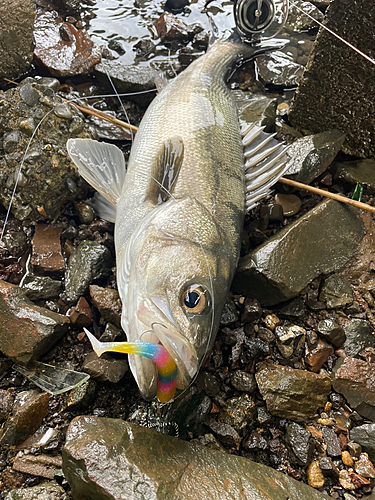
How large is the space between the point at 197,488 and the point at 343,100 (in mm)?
3883

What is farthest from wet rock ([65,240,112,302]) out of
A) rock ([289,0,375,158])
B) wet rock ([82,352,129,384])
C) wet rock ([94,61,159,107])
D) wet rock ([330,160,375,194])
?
rock ([289,0,375,158])

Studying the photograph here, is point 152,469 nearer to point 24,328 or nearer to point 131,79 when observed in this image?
point 24,328

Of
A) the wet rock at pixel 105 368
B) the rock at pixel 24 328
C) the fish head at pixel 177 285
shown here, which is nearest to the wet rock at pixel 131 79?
the fish head at pixel 177 285

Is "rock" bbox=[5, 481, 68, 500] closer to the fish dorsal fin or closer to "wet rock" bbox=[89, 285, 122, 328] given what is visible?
"wet rock" bbox=[89, 285, 122, 328]

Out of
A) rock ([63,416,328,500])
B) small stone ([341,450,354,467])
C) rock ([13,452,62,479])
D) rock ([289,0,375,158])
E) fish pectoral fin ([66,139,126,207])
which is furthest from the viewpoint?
rock ([289,0,375,158])

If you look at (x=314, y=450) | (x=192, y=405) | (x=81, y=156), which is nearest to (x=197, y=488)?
(x=192, y=405)

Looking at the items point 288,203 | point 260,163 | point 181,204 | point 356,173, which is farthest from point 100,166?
point 356,173

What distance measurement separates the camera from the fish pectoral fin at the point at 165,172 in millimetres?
2928

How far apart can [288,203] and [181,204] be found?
163cm

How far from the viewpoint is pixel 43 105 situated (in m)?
3.69

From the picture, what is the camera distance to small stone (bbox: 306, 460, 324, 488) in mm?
2533

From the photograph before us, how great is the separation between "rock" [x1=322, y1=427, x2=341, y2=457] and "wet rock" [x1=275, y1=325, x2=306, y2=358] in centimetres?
62

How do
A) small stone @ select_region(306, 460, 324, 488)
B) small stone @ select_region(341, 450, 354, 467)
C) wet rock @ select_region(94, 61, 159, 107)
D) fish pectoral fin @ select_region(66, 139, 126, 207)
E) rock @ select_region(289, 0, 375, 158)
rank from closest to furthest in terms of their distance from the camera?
small stone @ select_region(306, 460, 324, 488) < small stone @ select_region(341, 450, 354, 467) < fish pectoral fin @ select_region(66, 139, 126, 207) < rock @ select_region(289, 0, 375, 158) < wet rock @ select_region(94, 61, 159, 107)

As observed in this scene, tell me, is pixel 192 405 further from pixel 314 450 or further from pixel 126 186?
pixel 126 186
